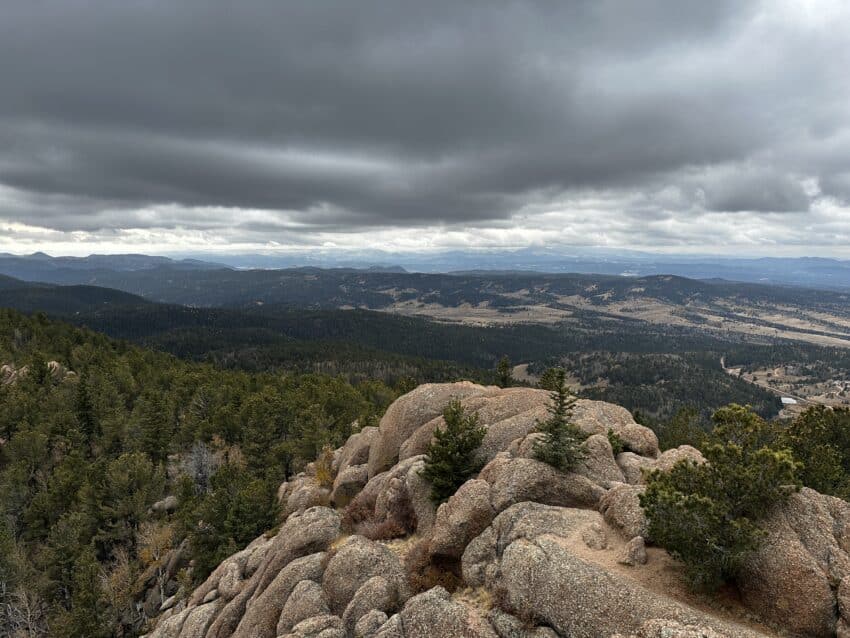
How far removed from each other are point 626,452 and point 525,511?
16.0 meters

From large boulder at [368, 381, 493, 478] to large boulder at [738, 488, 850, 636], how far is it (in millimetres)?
29442

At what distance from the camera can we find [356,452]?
51.3 m

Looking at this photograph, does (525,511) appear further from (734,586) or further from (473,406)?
(473,406)

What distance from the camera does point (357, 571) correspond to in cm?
2645

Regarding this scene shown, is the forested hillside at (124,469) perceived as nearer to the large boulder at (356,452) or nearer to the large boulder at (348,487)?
the large boulder at (356,452)

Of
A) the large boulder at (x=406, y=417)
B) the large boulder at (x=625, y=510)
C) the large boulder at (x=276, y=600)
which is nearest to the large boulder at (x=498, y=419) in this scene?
the large boulder at (x=406, y=417)

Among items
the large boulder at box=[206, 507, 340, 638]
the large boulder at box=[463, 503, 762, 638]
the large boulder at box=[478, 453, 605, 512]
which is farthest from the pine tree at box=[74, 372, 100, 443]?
the large boulder at box=[463, 503, 762, 638]

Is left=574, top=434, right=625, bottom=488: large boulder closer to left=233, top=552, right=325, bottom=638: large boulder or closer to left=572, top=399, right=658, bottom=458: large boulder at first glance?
left=572, top=399, right=658, bottom=458: large boulder

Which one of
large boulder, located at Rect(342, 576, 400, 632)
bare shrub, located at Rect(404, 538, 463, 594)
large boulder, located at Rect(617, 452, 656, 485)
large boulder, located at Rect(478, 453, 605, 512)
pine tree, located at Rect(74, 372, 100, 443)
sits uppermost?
large boulder, located at Rect(478, 453, 605, 512)

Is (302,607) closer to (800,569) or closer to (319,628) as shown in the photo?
(319,628)

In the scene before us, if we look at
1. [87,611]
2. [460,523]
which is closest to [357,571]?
[460,523]

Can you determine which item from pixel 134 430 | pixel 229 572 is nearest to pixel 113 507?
pixel 134 430

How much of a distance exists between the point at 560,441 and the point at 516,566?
9.39 meters

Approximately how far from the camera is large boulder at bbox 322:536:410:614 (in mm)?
25578
